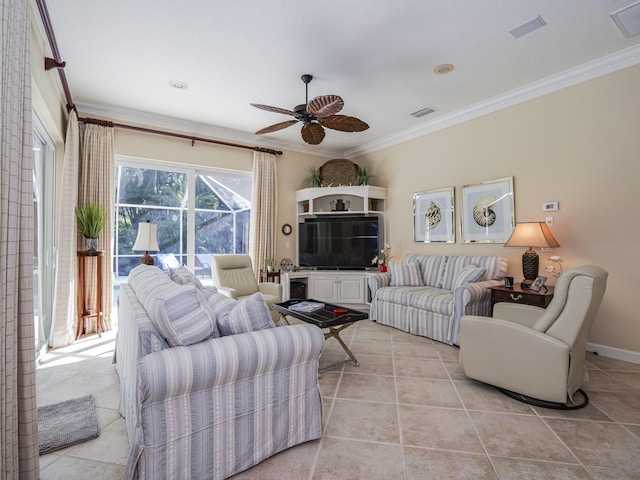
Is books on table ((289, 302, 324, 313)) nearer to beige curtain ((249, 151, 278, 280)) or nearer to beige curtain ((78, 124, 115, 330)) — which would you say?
beige curtain ((249, 151, 278, 280))

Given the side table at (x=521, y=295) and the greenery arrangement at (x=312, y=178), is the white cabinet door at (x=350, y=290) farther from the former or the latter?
the side table at (x=521, y=295)

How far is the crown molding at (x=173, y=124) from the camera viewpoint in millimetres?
4257

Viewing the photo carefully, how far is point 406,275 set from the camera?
181 inches

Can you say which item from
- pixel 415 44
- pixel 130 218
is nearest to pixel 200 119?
pixel 130 218

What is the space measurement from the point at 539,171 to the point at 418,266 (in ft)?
6.07

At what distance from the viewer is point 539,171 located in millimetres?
Result: 3764

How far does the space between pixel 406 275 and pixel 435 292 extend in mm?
606

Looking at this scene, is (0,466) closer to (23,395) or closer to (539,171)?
(23,395)

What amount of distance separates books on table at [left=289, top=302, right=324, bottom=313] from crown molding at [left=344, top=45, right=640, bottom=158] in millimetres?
3249

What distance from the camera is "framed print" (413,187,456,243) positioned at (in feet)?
15.4

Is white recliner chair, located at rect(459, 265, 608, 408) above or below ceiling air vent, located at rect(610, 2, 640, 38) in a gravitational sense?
below

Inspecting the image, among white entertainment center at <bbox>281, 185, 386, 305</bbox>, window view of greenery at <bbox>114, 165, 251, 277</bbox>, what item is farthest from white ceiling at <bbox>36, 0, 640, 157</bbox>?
white entertainment center at <bbox>281, 185, 386, 305</bbox>

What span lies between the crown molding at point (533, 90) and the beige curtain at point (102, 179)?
13.5 ft

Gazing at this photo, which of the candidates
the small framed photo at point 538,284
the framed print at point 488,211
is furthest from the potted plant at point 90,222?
the small framed photo at point 538,284
